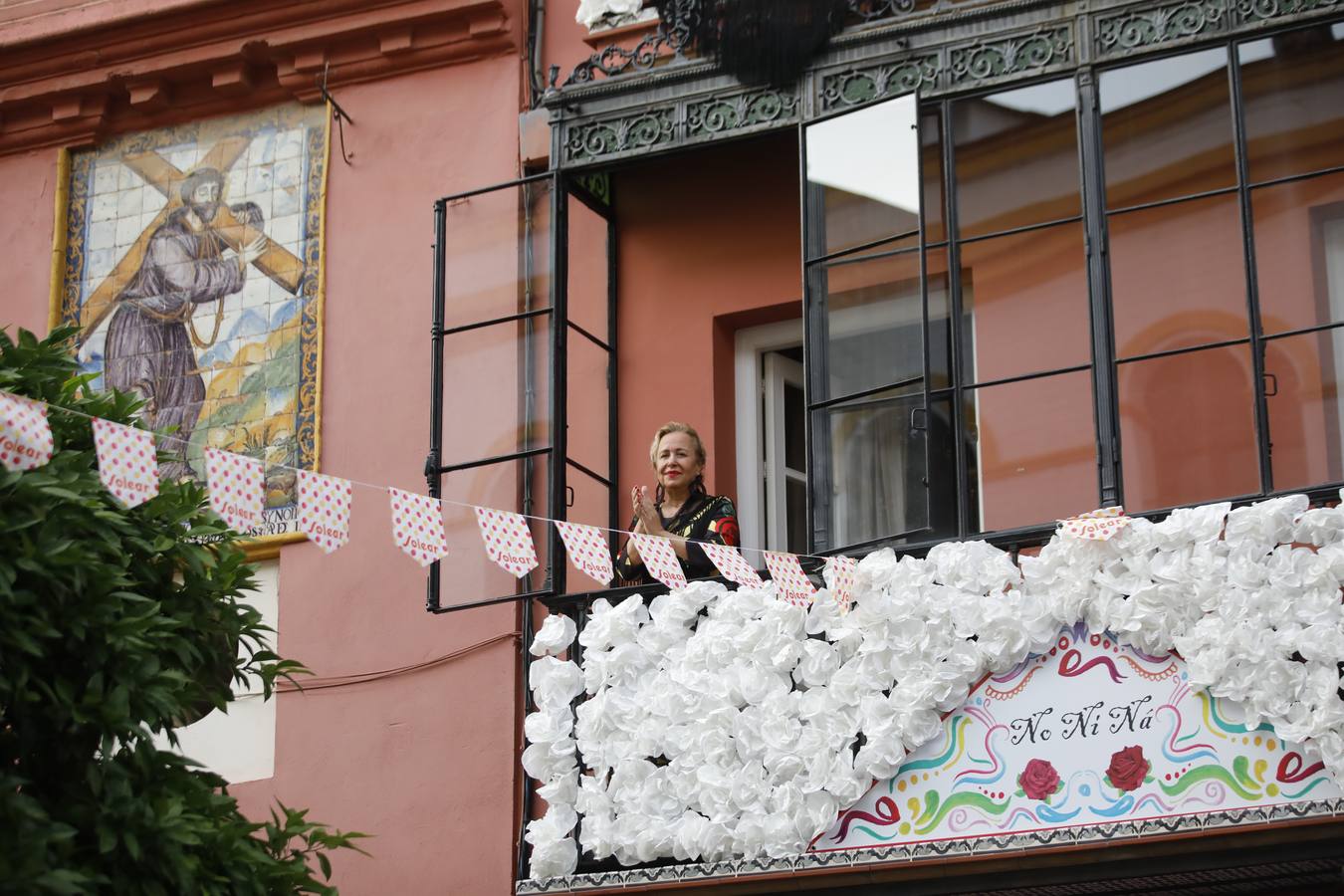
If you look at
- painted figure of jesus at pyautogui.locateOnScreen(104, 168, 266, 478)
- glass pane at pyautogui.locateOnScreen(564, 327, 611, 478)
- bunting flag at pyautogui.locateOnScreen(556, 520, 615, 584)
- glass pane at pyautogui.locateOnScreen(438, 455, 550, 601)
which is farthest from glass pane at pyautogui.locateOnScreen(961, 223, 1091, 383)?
painted figure of jesus at pyautogui.locateOnScreen(104, 168, 266, 478)

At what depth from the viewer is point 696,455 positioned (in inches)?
434

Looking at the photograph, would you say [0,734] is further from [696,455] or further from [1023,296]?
[1023,296]

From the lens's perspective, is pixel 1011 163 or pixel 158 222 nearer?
pixel 1011 163

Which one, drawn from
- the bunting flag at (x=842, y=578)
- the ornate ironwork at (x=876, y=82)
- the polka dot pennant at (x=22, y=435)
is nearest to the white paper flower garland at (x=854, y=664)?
the bunting flag at (x=842, y=578)

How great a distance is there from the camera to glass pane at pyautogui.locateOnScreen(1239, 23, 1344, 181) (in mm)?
10141

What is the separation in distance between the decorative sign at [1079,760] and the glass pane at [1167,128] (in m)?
2.16

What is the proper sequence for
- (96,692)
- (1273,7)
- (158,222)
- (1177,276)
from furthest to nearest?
1. (158,222)
2. (1177,276)
3. (1273,7)
4. (96,692)

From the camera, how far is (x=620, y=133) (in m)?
11.4

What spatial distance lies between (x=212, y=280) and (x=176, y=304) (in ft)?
0.82

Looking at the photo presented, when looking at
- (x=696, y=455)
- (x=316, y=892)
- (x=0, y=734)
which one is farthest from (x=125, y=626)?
(x=696, y=455)

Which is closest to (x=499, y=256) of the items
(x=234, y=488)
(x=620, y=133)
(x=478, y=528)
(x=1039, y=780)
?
(x=620, y=133)

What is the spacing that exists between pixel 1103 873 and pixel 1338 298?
2.71 m

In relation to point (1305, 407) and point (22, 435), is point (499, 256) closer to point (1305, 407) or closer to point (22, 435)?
point (1305, 407)

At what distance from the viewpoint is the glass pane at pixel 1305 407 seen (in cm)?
978
